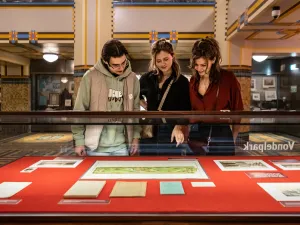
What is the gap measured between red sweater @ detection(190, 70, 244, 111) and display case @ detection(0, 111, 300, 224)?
404 millimetres

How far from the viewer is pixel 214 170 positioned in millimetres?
1990

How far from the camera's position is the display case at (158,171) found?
136cm

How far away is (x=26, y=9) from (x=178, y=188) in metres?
7.49

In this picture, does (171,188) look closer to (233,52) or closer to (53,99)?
(233,52)

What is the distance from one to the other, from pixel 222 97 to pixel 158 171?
95 centimetres

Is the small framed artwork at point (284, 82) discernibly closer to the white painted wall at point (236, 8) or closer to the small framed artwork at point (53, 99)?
the white painted wall at point (236, 8)

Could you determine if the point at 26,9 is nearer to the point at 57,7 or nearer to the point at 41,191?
the point at 57,7

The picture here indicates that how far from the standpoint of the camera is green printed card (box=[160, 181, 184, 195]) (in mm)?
1590

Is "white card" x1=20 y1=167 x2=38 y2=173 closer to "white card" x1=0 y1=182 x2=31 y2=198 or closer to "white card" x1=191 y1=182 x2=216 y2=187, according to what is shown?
"white card" x1=0 y1=182 x2=31 y2=198

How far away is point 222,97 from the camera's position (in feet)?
8.63

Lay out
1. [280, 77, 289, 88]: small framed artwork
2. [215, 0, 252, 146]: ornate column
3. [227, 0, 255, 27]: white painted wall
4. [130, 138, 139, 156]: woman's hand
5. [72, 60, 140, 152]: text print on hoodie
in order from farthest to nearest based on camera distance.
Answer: [280, 77, 289, 88]: small framed artwork
[215, 0, 252, 146]: ornate column
[227, 0, 255, 27]: white painted wall
[72, 60, 140, 152]: text print on hoodie
[130, 138, 139, 156]: woman's hand

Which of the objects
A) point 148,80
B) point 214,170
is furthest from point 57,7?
point 214,170

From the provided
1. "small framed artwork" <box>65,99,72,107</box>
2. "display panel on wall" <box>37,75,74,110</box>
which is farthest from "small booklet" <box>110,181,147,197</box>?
"display panel on wall" <box>37,75,74,110</box>

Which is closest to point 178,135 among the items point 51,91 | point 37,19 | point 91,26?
point 91,26
